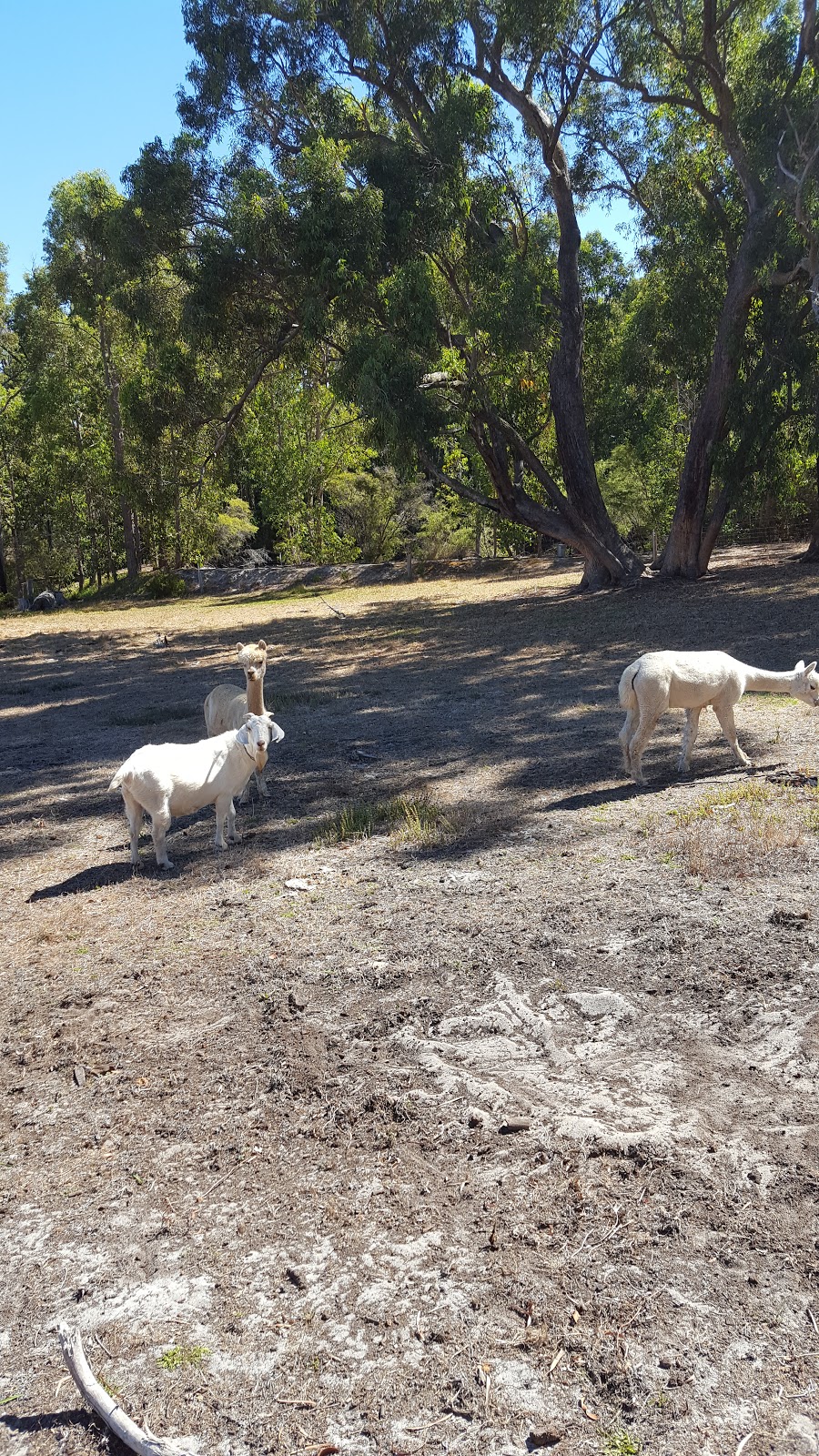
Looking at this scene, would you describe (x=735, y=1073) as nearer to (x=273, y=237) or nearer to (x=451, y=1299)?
(x=451, y=1299)

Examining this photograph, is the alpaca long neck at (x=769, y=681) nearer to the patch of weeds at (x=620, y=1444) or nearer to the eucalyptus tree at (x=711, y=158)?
the patch of weeds at (x=620, y=1444)

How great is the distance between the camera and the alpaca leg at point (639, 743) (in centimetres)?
836

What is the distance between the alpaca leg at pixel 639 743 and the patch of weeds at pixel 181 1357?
5968mm

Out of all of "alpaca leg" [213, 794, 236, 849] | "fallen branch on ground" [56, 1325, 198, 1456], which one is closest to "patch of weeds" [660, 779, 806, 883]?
"alpaca leg" [213, 794, 236, 849]

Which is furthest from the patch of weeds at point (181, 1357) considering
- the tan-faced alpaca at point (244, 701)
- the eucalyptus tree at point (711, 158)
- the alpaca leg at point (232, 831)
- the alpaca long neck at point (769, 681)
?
the eucalyptus tree at point (711, 158)

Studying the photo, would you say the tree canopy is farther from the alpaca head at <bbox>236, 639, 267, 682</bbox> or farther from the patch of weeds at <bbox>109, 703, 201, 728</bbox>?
the alpaca head at <bbox>236, 639, 267, 682</bbox>

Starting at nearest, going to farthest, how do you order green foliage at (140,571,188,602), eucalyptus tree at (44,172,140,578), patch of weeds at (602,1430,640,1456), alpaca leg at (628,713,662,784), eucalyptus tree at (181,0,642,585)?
patch of weeds at (602,1430,640,1456) → alpaca leg at (628,713,662,784) → eucalyptus tree at (181,0,642,585) → eucalyptus tree at (44,172,140,578) → green foliage at (140,571,188,602)

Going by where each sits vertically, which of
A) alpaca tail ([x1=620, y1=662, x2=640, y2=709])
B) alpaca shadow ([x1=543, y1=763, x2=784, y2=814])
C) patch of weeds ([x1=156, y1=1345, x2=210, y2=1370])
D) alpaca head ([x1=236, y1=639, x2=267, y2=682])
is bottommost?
patch of weeds ([x1=156, y1=1345, x2=210, y2=1370])

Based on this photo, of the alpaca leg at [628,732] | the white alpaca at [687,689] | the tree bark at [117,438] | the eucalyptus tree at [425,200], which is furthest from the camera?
the tree bark at [117,438]

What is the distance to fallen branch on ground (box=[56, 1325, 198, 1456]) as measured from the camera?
286cm

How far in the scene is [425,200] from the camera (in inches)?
784

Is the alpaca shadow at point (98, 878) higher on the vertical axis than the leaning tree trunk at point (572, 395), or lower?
Result: lower

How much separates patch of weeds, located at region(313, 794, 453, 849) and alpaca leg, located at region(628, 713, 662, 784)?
1620mm

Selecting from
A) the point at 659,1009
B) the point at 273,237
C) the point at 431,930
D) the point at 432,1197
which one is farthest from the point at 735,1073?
the point at 273,237
